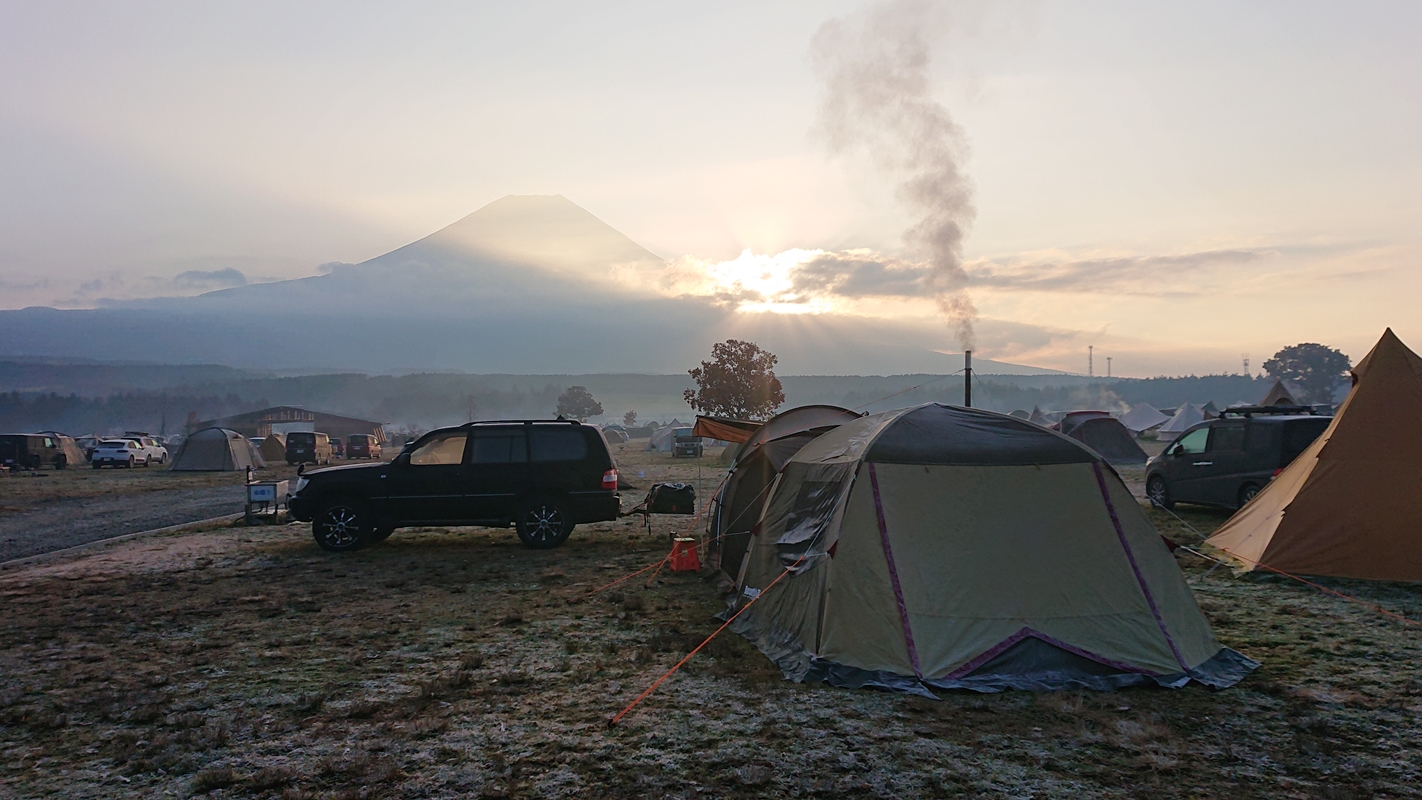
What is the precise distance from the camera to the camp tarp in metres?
13.5

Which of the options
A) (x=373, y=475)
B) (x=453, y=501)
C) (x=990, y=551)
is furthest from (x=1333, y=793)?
(x=373, y=475)

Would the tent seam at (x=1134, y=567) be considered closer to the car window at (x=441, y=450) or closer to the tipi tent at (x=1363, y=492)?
the tipi tent at (x=1363, y=492)

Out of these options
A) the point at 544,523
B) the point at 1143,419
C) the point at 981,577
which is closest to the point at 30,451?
the point at 544,523

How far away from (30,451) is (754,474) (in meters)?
40.8

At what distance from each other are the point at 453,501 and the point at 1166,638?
34.2 feet

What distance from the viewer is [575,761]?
5098 mm

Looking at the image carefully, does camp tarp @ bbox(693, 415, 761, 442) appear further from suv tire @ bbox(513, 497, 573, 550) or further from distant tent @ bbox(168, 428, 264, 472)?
distant tent @ bbox(168, 428, 264, 472)

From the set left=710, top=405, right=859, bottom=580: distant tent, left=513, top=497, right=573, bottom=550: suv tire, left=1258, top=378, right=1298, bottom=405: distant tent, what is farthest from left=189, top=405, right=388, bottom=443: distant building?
left=710, top=405, right=859, bottom=580: distant tent

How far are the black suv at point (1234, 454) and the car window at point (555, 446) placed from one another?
11.2 metres

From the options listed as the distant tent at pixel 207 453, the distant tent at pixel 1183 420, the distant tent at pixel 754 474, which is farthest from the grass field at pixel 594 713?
Result: the distant tent at pixel 1183 420

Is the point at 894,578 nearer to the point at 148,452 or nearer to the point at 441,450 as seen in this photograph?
the point at 441,450

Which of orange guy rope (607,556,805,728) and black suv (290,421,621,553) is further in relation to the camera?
black suv (290,421,621,553)

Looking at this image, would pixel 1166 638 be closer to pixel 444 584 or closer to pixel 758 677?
pixel 758 677

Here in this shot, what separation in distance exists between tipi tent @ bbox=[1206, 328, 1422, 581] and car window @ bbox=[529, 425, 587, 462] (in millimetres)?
9695
